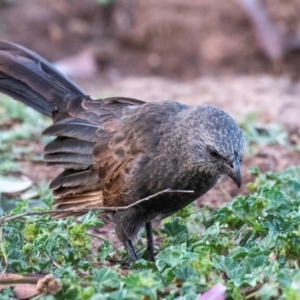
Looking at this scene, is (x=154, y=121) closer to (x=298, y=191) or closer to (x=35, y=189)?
(x=298, y=191)

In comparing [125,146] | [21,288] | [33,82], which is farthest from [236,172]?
[33,82]

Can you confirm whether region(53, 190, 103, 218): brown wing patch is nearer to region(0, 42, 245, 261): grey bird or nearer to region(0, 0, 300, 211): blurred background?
region(0, 42, 245, 261): grey bird

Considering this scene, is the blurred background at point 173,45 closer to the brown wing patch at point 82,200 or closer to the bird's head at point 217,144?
the brown wing patch at point 82,200

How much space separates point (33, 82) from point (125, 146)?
38.7 inches

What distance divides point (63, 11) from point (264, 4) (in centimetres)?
317

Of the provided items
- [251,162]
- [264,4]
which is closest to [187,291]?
[251,162]

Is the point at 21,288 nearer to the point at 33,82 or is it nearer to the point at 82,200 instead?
the point at 82,200

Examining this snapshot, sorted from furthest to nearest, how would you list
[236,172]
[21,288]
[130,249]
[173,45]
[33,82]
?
1. [173,45]
2. [33,82]
3. [130,249]
4. [236,172]
5. [21,288]

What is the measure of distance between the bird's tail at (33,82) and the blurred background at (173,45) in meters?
2.74

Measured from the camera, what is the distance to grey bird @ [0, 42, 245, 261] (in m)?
4.48

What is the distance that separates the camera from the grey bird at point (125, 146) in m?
4.48

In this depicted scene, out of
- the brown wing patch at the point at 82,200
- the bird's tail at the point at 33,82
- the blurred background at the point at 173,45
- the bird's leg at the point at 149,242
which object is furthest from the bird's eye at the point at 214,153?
the blurred background at the point at 173,45

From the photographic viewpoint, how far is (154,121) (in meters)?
4.80

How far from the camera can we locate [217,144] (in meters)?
4.39
